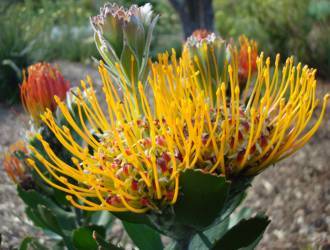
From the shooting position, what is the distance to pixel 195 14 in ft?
18.0

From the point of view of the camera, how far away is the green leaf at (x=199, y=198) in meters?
0.82

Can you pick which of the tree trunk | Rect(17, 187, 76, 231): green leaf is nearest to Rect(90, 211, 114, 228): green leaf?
Rect(17, 187, 76, 231): green leaf

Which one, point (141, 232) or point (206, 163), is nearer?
point (206, 163)

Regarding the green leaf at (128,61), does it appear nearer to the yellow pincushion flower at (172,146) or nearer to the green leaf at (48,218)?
the yellow pincushion flower at (172,146)

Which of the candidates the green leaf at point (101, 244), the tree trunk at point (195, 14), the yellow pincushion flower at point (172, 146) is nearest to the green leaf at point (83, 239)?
the green leaf at point (101, 244)

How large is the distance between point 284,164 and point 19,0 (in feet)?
18.1

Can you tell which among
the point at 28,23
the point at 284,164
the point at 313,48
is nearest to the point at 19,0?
the point at 28,23

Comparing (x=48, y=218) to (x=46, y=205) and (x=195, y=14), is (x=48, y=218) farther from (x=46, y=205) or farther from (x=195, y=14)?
(x=195, y=14)

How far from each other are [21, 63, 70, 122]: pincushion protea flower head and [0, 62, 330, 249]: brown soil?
689 millimetres

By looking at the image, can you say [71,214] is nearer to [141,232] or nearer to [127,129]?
[141,232]

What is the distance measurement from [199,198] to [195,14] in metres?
4.79

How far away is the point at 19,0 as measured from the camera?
308 inches

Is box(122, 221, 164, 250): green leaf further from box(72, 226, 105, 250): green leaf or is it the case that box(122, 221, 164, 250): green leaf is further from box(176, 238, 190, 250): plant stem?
box(176, 238, 190, 250): plant stem

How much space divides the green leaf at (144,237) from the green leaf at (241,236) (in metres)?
0.23
